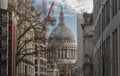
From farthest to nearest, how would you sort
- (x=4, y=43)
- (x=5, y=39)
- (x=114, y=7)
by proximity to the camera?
(x=114, y=7)
(x=4, y=43)
(x=5, y=39)

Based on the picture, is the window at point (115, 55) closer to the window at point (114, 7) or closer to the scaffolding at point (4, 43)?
the window at point (114, 7)

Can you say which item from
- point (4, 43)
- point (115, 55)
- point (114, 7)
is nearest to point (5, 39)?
point (4, 43)

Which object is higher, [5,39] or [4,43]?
[5,39]

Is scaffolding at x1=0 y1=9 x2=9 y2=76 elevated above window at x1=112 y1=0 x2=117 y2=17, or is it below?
below

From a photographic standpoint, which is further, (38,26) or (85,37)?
(85,37)

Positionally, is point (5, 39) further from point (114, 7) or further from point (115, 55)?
point (114, 7)

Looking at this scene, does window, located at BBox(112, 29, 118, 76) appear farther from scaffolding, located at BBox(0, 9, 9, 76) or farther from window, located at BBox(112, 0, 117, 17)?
scaffolding, located at BBox(0, 9, 9, 76)

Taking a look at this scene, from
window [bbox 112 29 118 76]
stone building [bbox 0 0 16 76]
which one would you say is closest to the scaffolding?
stone building [bbox 0 0 16 76]

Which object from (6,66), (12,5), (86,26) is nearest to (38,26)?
(12,5)

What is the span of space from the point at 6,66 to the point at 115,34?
9.39 metres

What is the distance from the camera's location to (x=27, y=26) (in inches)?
2434

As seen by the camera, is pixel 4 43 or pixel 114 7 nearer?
pixel 4 43

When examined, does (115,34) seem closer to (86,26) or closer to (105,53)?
(105,53)

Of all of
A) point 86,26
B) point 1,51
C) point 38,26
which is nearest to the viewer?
point 1,51
